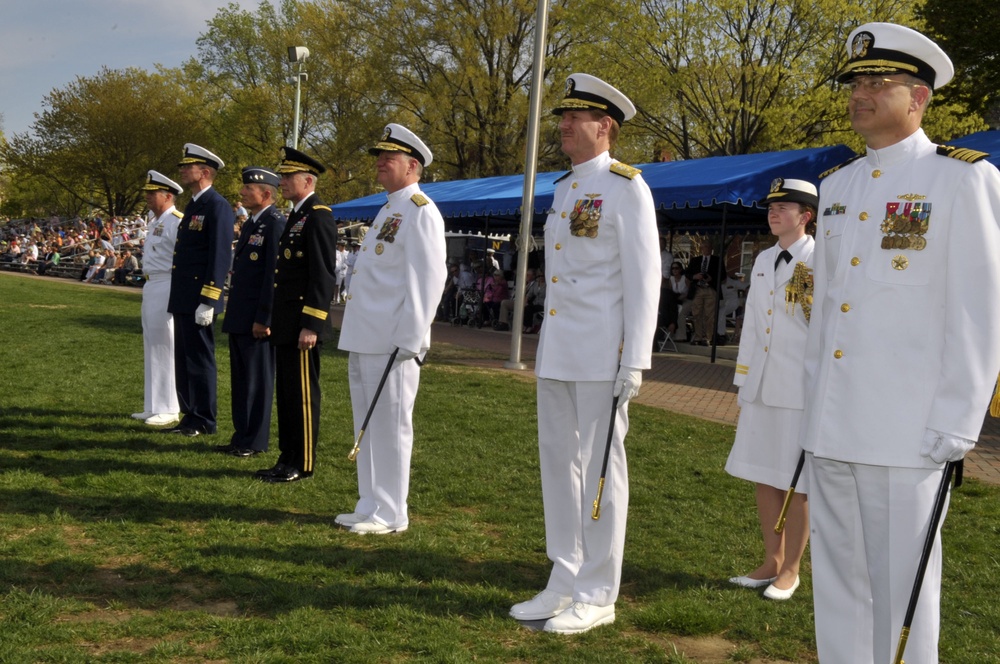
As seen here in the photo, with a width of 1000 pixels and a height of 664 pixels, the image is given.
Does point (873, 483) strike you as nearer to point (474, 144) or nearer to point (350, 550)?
point (350, 550)

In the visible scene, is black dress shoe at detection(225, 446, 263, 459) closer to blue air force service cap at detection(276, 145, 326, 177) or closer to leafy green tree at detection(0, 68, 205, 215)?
blue air force service cap at detection(276, 145, 326, 177)

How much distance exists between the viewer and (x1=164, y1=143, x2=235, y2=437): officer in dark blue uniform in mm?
8219

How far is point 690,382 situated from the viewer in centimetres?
1415

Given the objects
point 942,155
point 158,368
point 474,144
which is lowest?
point 158,368

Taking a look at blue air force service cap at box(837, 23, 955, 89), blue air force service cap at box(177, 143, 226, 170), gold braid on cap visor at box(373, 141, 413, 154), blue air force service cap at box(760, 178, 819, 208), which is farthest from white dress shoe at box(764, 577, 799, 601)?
blue air force service cap at box(177, 143, 226, 170)

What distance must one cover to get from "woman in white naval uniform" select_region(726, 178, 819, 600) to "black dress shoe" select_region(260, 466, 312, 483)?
3127 mm

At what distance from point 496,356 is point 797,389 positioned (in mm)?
11507

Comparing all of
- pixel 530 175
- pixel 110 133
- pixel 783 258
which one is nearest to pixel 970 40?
pixel 530 175

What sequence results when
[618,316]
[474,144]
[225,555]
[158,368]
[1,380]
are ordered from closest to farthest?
[618,316] → [225,555] → [158,368] → [1,380] → [474,144]

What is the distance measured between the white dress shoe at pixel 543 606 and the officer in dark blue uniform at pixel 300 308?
2.68m

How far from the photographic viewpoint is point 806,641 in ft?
14.7

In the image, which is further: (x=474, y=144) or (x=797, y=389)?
(x=474, y=144)

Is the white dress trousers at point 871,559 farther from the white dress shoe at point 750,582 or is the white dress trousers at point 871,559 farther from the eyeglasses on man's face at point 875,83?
the white dress shoe at point 750,582

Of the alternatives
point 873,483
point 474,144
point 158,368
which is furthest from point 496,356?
point 474,144
